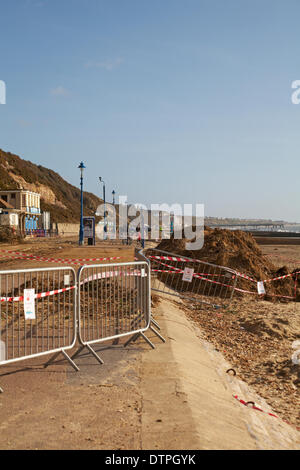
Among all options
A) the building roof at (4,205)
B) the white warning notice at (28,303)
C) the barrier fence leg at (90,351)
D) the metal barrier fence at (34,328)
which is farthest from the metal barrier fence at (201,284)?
the building roof at (4,205)

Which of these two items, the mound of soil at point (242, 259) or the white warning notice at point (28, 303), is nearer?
the white warning notice at point (28, 303)

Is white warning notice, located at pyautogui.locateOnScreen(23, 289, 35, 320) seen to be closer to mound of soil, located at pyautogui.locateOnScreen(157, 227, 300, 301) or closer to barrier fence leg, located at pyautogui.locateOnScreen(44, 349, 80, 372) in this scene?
barrier fence leg, located at pyautogui.locateOnScreen(44, 349, 80, 372)

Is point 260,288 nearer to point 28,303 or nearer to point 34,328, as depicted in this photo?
point 34,328

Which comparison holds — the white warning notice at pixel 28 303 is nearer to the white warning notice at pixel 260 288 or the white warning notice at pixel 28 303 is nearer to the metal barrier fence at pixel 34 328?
the metal barrier fence at pixel 34 328

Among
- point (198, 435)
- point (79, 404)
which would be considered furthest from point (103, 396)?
point (198, 435)

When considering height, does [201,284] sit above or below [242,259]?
below

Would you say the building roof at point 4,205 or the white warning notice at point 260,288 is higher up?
the building roof at point 4,205

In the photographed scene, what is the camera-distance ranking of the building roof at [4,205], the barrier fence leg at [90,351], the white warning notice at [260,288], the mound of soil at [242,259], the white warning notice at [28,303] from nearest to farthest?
the white warning notice at [28,303]
the barrier fence leg at [90,351]
the white warning notice at [260,288]
the mound of soil at [242,259]
the building roof at [4,205]

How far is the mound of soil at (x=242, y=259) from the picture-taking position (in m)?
14.0

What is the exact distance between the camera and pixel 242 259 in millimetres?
14781

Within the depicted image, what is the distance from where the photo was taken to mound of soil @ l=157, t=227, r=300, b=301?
45.9 ft

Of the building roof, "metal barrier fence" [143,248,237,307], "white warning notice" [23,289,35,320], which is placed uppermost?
the building roof

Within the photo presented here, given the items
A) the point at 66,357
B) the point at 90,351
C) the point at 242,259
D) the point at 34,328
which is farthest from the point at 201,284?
the point at 66,357

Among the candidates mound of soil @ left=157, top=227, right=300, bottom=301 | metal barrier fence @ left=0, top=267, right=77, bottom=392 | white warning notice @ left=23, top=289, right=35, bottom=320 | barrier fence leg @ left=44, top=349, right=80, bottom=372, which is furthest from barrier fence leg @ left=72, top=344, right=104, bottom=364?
mound of soil @ left=157, top=227, right=300, bottom=301
